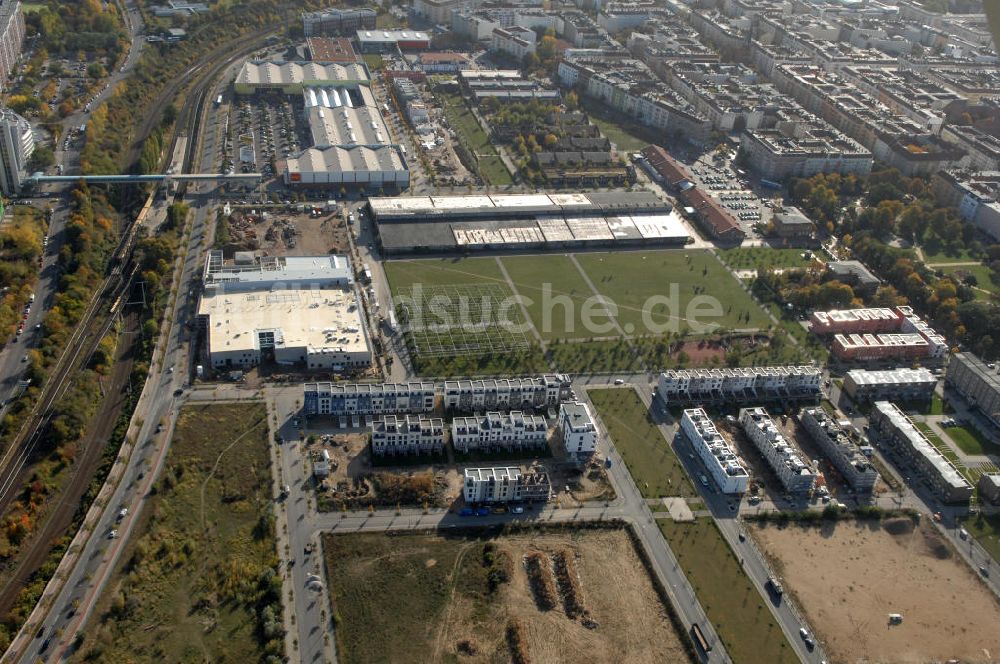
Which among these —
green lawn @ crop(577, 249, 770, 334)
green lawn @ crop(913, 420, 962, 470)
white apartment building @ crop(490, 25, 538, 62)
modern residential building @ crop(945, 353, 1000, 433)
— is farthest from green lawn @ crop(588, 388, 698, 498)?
white apartment building @ crop(490, 25, 538, 62)

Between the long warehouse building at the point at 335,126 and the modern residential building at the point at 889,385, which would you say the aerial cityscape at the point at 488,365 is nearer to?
the modern residential building at the point at 889,385

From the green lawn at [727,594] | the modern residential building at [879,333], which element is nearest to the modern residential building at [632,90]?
the modern residential building at [879,333]

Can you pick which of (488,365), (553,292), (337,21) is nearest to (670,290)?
(553,292)

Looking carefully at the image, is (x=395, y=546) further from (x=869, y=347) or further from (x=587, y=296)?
(x=869, y=347)

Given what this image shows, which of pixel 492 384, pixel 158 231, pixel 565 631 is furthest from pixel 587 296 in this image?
pixel 158 231

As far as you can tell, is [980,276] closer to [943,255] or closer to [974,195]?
[943,255]
